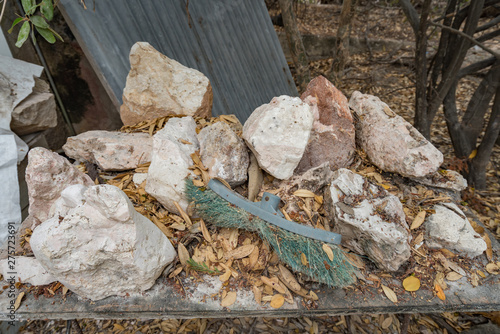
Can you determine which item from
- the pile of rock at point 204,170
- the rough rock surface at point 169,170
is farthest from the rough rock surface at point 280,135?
the rough rock surface at point 169,170

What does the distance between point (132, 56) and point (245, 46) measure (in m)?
1.13

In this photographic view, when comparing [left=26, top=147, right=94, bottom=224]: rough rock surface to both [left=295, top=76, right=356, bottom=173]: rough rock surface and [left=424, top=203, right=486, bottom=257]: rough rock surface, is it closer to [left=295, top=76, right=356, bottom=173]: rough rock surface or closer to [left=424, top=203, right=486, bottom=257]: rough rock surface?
[left=295, top=76, right=356, bottom=173]: rough rock surface

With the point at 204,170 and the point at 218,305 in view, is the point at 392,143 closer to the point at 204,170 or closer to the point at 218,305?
the point at 204,170

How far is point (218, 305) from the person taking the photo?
1125 mm

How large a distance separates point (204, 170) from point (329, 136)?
63 centimetres

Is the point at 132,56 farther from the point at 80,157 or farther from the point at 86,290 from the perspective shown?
the point at 86,290

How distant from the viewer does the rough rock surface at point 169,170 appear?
1311mm

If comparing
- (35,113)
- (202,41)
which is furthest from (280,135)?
(35,113)

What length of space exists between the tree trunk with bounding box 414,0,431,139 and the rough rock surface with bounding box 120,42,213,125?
1693 mm

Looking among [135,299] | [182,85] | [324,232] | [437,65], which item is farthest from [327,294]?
[437,65]

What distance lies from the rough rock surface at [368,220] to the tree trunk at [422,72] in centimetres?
159

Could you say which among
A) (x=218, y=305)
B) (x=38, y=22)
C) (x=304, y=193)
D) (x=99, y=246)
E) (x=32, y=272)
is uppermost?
(x=38, y=22)

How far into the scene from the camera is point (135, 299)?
45.1 inches

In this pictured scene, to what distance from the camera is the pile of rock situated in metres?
1.04
